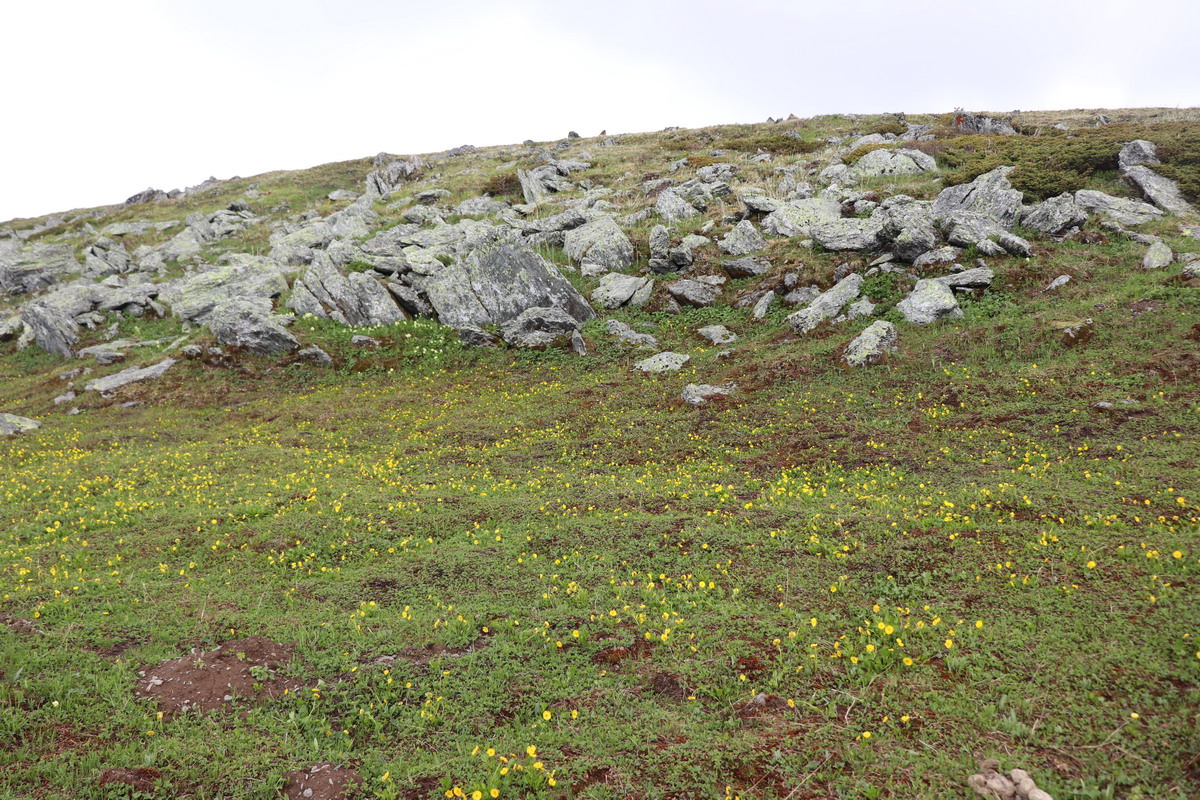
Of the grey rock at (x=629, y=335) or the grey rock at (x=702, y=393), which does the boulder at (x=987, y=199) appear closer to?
the grey rock at (x=629, y=335)

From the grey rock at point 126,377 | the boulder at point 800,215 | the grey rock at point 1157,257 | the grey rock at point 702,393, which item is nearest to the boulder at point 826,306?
the grey rock at point 702,393

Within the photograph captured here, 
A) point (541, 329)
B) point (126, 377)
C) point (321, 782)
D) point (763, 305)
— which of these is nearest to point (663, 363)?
point (763, 305)

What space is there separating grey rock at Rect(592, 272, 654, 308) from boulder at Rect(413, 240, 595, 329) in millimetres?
1337

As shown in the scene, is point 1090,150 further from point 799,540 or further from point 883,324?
point 799,540

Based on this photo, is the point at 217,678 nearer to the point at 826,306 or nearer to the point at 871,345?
the point at 871,345

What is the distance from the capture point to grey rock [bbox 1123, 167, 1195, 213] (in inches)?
1123

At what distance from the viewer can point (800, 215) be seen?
3594 centimetres

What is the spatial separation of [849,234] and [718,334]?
9.97 meters

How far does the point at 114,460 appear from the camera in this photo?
20.3 metres

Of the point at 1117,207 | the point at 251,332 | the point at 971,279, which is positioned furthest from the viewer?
the point at 251,332

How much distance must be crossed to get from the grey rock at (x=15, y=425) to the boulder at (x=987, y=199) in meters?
45.0

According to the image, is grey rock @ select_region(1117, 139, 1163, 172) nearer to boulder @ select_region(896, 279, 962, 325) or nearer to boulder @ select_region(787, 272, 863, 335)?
boulder @ select_region(896, 279, 962, 325)

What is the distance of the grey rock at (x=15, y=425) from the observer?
24.8 metres

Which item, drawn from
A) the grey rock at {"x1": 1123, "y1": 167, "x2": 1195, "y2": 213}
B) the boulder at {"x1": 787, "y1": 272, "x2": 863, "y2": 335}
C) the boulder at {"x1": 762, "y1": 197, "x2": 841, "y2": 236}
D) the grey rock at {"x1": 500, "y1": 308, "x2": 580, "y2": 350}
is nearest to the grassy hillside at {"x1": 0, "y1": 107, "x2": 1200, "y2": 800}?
the boulder at {"x1": 787, "y1": 272, "x2": 863, "y2": 335}
